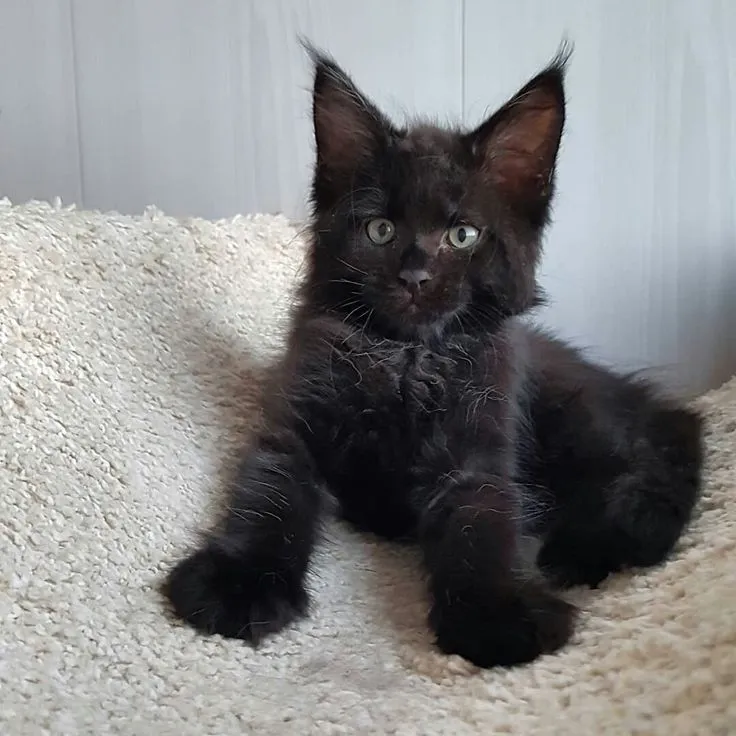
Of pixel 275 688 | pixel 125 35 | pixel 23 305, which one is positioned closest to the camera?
pixel 275 688

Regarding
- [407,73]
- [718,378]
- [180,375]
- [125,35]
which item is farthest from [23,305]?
[718,378]

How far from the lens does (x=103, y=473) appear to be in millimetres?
1170

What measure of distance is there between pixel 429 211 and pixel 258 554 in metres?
0.51

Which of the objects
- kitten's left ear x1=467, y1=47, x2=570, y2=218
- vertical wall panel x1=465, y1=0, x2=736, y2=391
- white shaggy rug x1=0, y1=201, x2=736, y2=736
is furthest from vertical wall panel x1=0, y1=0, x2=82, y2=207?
kitten's left ear x1=467, y1=47, x2=570, y2=218

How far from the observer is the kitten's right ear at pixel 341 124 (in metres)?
1.25

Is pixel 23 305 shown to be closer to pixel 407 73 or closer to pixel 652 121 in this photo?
pixel 407 73

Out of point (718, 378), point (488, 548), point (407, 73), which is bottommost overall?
point (718, 378)

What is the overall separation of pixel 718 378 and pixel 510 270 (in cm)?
106

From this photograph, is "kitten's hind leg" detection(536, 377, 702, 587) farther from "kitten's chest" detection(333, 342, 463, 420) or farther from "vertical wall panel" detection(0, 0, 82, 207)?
"vertical wall panel" detection(0, 0, 82, 207)

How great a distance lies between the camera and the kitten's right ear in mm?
1255

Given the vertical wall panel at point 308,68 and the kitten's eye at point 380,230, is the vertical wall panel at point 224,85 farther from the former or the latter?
the kitten's eye at point 380,230

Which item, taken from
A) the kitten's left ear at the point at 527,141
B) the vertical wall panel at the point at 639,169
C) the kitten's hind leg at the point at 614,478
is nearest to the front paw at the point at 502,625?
the kitten's hind leg at the point at 614,478

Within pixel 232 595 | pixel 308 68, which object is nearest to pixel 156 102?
pixel 308 68

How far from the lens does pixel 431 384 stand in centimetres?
124
